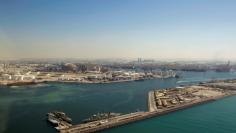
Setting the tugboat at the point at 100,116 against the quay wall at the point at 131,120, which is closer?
the quay wall at the point at 131,120

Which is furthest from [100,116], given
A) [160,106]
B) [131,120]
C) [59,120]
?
[160,106]

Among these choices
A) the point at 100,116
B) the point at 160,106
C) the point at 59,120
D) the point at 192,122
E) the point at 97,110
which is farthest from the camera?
the point at 160,106

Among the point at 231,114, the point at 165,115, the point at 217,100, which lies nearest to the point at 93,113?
the point at 165,115

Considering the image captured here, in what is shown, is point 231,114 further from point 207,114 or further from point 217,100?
point 217,100

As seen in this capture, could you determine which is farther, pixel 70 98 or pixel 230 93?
pixel 230 93

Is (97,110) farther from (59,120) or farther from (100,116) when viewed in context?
(59,120)

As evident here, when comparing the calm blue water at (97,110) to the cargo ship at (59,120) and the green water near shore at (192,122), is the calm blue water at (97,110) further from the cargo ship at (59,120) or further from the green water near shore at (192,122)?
the cargo ship at (59,120)

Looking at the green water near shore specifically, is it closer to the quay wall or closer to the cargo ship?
the quay wall

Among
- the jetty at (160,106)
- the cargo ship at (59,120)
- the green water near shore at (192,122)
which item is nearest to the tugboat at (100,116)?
the jetty at (160,106)

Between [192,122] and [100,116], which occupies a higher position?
[100,116]

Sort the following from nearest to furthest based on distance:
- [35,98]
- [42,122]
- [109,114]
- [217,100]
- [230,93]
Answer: [42,122] < [109,114] < [35,98] < [217,100] < [230,93]

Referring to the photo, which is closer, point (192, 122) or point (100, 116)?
point (192, 122)
